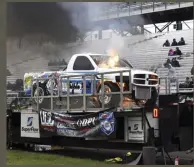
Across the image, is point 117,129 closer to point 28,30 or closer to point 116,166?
point 116,166

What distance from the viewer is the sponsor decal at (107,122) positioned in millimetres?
8961

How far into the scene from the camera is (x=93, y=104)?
937cm

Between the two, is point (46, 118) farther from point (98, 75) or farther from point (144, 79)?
point (144, 79)

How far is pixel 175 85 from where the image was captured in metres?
10.1

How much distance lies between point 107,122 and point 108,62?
134cm

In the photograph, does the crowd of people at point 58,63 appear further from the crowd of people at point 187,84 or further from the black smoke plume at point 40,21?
the crowd of people at point 187,84

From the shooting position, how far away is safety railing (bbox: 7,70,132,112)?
9016mm

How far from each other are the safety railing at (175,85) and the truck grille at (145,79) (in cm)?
19

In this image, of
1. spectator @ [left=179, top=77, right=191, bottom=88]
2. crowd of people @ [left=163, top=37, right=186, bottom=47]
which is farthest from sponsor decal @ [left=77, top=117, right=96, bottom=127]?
crowd of people @ [left=163, top=37, right=186, bottom=47]

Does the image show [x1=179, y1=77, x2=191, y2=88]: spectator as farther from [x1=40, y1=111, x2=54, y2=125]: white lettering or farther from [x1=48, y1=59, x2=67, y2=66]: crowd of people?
[x1=40, y1=111, x2=54, y2=125]: white lettering

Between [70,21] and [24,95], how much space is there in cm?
195

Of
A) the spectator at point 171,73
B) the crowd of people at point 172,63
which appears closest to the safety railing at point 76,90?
the spectator at point 171,73

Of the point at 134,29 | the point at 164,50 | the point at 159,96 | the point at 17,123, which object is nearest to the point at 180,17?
the point at 164,50

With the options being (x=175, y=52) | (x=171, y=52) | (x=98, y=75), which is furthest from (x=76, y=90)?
(x=175, y=52)
